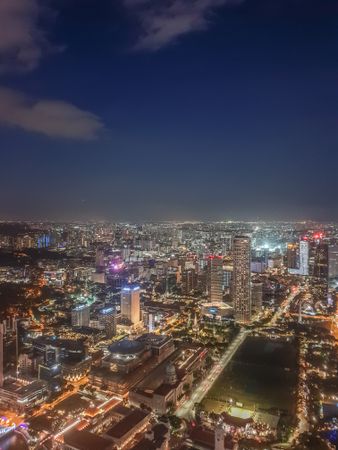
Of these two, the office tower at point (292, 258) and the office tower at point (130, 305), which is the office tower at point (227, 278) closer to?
the office tower at point (130, 305)

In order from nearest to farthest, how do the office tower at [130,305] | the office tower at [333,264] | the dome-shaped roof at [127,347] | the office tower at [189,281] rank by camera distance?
the dome-shaped roof at [127,347] → the office tower at [130,305] → the office tower at [333,264] → the office tower at [189,281]

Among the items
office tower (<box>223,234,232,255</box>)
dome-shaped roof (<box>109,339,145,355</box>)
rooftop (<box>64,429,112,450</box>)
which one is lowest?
rooftop (<box>64,429,112,450</box>)

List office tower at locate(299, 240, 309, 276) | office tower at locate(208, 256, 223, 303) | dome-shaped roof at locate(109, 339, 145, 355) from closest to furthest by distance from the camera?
dome-shaped roof at locate(109, 339, 145, 355) → office tower at locate(208, 256, 223, 303) → office tower at locate(299, 240, 309, 276)

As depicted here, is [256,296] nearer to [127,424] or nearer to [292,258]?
[292,258]

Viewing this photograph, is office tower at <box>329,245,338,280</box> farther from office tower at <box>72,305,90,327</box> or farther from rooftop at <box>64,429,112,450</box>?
rooftop at <box>64,429,112,450</box>

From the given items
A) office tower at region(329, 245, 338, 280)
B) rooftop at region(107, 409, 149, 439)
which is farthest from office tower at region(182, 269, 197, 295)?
rooftop at region(107, 409, 149, 439)

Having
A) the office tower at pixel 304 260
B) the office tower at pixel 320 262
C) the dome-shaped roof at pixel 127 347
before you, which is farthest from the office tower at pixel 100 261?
the office tower at pixel 320 262

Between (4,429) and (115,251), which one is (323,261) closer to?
(115,251)
